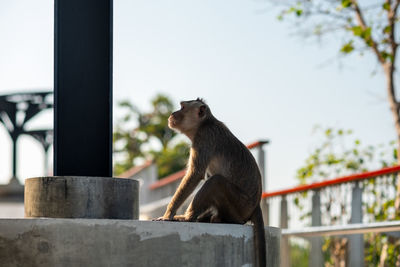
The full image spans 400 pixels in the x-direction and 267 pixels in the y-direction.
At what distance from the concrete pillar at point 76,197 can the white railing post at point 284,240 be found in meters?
4.12

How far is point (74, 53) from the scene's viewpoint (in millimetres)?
4137

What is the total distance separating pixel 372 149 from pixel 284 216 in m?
3.04

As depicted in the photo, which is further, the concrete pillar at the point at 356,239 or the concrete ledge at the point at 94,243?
the concrete pillar at the point at 356,239

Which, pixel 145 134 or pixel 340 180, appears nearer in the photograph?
pixel 340 180

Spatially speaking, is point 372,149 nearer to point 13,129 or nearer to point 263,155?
point 263,155

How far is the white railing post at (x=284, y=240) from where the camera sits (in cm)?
760

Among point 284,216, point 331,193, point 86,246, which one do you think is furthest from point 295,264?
point 86,246

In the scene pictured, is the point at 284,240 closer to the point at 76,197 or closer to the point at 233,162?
the point at 233,162

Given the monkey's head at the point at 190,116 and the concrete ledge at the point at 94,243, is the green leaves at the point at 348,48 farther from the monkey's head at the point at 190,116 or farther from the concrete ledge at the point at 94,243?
the concrete ledge at the point at 94,243

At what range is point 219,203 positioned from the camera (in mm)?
4234

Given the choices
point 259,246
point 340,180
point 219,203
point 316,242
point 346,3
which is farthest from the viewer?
point 346,3

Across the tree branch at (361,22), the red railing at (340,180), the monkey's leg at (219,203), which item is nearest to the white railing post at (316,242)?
the red railing at (340,180)

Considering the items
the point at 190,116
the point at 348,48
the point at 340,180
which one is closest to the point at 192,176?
the point at 190,116

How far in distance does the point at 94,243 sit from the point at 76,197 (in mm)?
610
